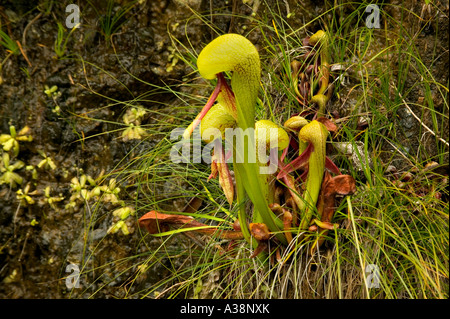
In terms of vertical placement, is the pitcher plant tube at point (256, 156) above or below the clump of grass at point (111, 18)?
below

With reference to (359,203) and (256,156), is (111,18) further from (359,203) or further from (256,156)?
(359,203)

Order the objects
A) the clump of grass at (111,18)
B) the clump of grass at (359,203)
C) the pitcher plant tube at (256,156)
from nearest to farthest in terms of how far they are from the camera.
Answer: the pitcher plant tube at (256,156)
the clump of grass at (359,203)
the clump of grass at (111,18)

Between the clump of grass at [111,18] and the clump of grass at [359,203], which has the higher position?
the clump of grass at [111,18]

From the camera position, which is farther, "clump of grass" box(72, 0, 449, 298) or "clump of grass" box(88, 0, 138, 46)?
"clump of grass" box(88, 0, 138, 46)

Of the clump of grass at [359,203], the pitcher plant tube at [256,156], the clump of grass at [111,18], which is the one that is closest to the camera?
the pitcher plant tube at [256,156]

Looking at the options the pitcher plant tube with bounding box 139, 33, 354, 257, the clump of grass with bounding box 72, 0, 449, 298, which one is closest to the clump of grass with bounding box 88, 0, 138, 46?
the clump of grass with bounding box 72, 0, 449, 298

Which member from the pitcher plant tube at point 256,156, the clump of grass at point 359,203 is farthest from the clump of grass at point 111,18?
the pitcher plant tube at point 256,156

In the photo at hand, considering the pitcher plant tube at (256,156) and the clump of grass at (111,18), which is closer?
the pitcher plant tube at (256,156)

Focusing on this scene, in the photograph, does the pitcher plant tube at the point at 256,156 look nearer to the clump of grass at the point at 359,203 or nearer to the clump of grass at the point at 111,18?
the clump of grass at the point at 359,203

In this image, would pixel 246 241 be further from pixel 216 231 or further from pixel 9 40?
pixel 9 40

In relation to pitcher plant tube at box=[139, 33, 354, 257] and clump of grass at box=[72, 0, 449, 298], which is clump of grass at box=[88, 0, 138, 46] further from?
pitcher plant tube at box=[139, 33, 354, 257]

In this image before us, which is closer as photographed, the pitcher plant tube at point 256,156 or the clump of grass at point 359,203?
the pitcher plant tube at point 256,156

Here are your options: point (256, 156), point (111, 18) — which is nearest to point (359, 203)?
point (256, 156)

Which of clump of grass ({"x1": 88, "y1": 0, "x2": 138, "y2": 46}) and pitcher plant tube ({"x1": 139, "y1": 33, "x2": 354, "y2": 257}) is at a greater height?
clump of grass ({"x1": 88, "y1": 0, "x2": 138, "y2": 46})
